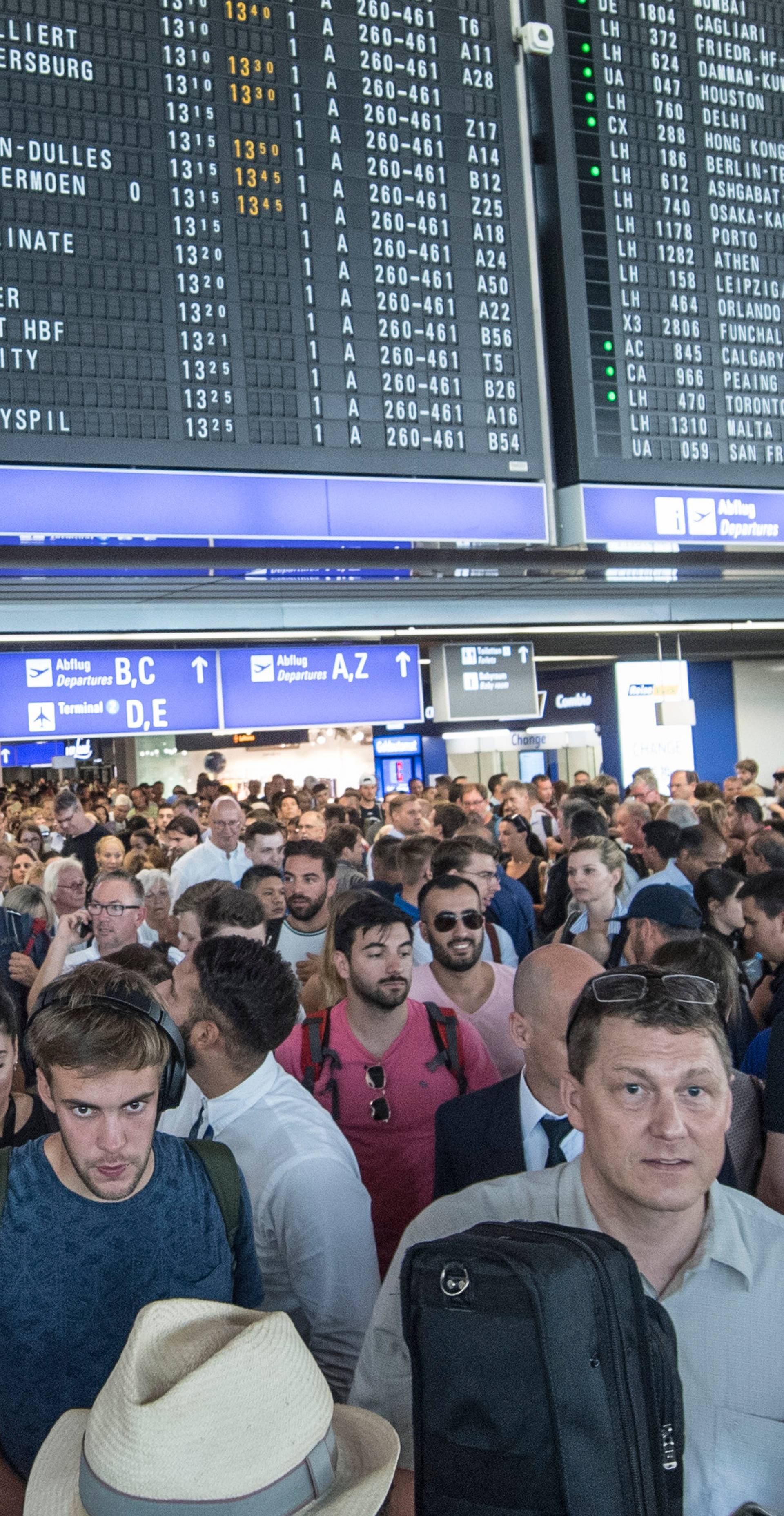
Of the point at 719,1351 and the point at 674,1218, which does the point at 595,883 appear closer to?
the point at 674,1218

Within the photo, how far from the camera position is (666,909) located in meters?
4.69

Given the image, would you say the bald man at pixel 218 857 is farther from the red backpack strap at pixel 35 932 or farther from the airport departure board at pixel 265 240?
the airport departure board at pixel 265 240

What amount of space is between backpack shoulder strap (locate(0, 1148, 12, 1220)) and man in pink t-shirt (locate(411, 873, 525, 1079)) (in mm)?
2329

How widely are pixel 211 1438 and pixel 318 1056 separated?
239 centimetres

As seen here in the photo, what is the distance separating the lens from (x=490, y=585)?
1021cm

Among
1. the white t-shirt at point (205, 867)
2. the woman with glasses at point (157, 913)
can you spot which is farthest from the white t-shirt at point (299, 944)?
the white t-shirt at point (205, 867)

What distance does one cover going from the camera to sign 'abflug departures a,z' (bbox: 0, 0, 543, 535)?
23.0ft

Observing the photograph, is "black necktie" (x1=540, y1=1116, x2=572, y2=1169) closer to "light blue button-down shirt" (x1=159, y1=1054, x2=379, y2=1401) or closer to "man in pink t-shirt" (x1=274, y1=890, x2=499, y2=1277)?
"light blue button-down shirt" (x1=159, y1=1054, x2=379, y2=1401)

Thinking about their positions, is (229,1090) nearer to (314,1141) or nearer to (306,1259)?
(314,1141)

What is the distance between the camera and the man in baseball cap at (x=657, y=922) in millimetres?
4527

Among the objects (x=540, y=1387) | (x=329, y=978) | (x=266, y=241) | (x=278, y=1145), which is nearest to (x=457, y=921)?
(x=329, y=978)

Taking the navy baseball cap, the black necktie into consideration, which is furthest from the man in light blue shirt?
the black necktie

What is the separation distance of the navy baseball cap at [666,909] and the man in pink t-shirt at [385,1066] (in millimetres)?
934

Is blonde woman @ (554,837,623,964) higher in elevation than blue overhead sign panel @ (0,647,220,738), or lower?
lower
